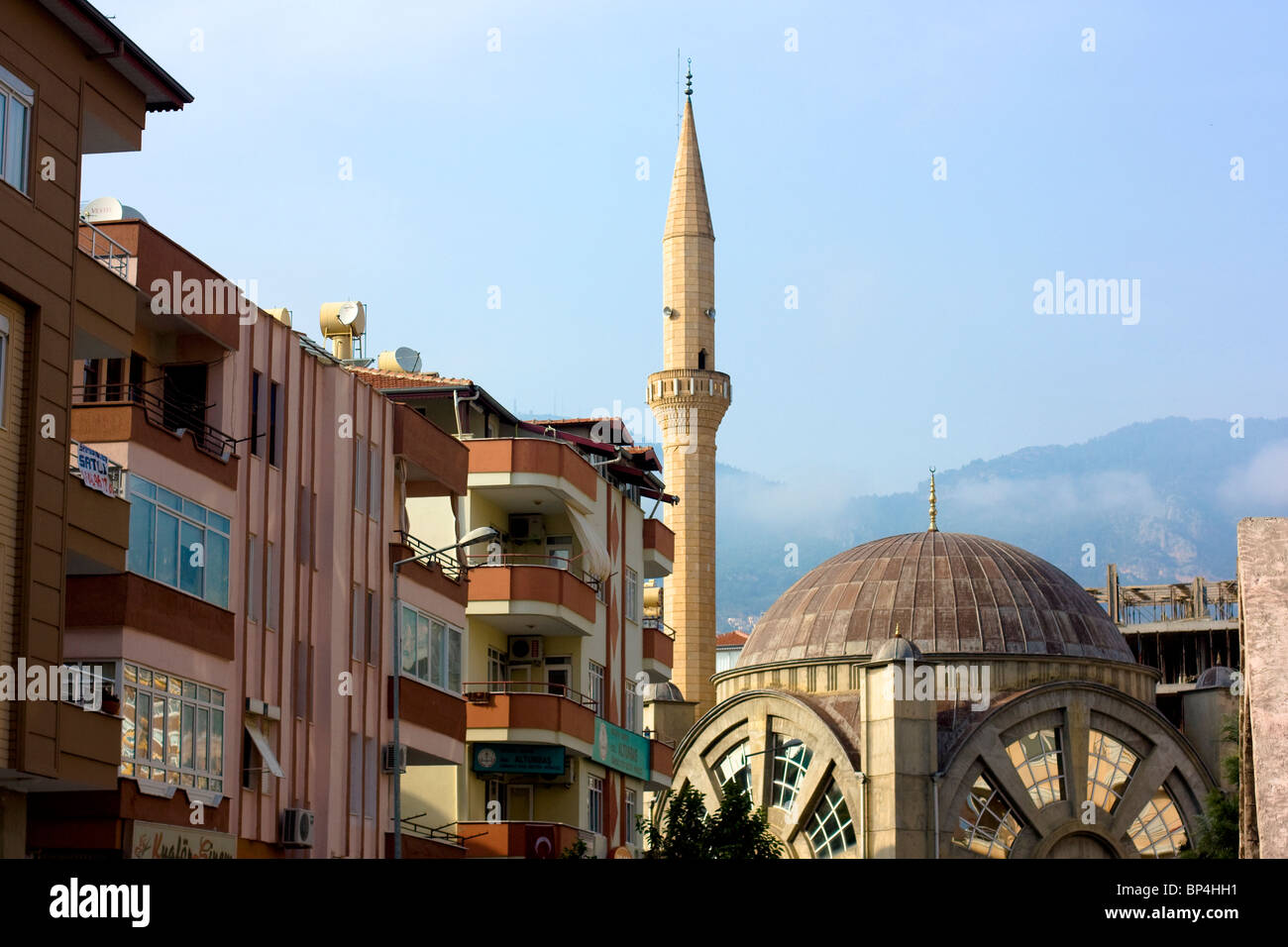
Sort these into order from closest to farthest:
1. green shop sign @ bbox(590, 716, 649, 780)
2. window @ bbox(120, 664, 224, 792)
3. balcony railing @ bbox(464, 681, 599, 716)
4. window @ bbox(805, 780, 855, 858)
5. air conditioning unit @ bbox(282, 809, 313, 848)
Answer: window @ bbox(120, 664, 224, 792), air conditioning unit @ bbox(282, 809, 313, 848), balcony railing @ bbox(464, 681, 599, 716), green shop sign @ bbox(590, 716, 649, 780), window @ bbox(805, 780, 855, 858)

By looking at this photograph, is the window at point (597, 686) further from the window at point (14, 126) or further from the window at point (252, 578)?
the window at point (14, 126)

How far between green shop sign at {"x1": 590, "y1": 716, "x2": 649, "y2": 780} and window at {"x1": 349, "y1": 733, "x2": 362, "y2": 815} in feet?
32.6

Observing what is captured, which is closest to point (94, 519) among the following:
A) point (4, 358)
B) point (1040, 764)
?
point (4, 358)

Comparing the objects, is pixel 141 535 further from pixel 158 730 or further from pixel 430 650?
pixel 430 650

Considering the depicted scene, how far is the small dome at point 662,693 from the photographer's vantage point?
66.4 metres

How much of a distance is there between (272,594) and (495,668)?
41.8 ft

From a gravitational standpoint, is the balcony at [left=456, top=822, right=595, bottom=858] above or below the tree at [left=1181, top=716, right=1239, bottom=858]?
below

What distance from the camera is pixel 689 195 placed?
84312mm

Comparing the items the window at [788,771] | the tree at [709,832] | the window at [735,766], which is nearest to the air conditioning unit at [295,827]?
the tree at [709,832]

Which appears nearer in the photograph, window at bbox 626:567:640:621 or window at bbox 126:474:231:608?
window at bbox 126:474:231:608

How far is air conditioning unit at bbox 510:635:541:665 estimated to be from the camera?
141ft

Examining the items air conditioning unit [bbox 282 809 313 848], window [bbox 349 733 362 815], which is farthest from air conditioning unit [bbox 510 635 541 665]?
air conditioning unit [bbox 282 809 313 848]

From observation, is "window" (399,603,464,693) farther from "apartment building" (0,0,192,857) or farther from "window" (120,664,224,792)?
"apartment building" (0,0,192,857)
